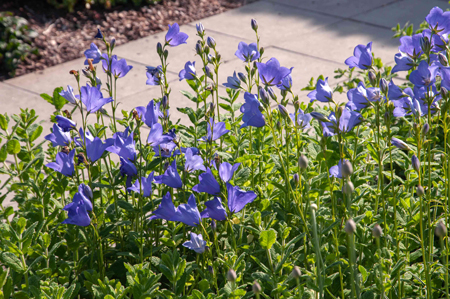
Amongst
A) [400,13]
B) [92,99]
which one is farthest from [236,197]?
[400,13]

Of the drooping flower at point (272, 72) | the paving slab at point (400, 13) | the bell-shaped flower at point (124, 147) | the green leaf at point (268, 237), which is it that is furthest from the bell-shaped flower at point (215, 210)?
the paving slab at point (400, 13)

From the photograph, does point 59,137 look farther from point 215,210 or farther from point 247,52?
point 247,52

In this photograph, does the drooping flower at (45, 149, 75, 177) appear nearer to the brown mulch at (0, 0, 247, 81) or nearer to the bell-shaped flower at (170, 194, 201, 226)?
the bell-shaped flower at (170, 194, 201, 226)

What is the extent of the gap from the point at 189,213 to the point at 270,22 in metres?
5.32

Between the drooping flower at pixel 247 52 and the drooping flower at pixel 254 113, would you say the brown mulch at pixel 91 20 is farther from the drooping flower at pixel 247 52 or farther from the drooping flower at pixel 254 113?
the drooping flower at pixel 254 113

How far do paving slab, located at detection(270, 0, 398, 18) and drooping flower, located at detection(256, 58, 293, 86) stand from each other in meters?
5.13

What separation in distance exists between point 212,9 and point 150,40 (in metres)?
1.24

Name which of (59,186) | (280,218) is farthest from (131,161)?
(280,218)

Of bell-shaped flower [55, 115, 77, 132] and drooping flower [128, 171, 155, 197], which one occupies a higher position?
bell-shaped flower [55, 115, 77, 132]

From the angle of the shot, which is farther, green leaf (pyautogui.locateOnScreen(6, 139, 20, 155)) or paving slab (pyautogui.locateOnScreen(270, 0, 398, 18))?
paving slab (pyautogui.locateOnScreen(270, 0, 398, 18))

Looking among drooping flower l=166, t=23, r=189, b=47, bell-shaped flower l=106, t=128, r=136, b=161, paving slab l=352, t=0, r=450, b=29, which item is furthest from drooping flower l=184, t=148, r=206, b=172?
paving slab l=352, t=0, r=450, b=29

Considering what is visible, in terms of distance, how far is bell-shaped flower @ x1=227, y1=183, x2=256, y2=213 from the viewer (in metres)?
1.56

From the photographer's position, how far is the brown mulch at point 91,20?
6.16 meters

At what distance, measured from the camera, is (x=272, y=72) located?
178 cm
